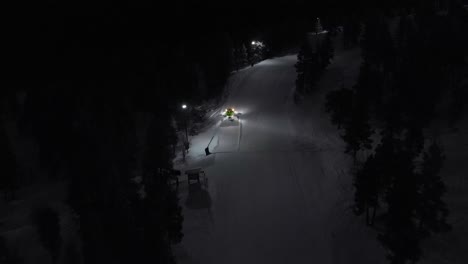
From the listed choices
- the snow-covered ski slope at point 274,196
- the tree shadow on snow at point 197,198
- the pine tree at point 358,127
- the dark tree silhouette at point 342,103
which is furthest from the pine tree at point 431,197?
the tree shadow on snow at point 197,198

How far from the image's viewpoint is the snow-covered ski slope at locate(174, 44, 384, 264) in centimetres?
2953

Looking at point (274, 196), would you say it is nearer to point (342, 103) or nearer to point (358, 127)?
point (358, 127)

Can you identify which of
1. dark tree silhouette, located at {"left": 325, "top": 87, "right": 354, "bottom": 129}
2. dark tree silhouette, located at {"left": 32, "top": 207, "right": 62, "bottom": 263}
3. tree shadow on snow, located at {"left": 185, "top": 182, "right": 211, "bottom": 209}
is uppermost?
dark tree silhouette, located at {"left": 325, "top": 87, "right": 354, "bottom": 129}

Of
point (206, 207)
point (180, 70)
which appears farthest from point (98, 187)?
point (180, 70)

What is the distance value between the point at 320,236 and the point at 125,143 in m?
34.6

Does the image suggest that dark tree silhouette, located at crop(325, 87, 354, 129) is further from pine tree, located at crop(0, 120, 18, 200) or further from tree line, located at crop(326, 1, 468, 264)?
pine tree, located at crop(0, 120, 18, 200)

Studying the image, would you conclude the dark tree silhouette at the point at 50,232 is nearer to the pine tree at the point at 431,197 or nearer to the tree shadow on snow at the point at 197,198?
the tree shadow on snow at the point at 197,198

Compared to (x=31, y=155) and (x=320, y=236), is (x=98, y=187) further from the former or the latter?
(x=31, y=155)

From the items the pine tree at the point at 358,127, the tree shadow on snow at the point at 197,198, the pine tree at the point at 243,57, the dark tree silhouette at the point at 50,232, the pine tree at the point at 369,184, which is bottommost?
the dark tree silhouette at the point at 50,232

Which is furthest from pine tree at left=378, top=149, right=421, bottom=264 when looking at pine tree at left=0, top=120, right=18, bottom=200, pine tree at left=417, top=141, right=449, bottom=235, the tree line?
pine tree at left=0, top=120, right=18, bottom=200

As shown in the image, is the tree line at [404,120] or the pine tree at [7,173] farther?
the pine tree at [7,173]

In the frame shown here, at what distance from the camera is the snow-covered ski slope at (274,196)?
96.9 feet

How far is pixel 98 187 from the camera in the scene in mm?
37406

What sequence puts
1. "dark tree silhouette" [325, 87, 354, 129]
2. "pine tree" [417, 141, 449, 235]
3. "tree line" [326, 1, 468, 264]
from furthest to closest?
"dark tree silhouette" [325, 87, 354, 129] → "pine tree" [417, 141, 449, 235] → "tree line" [326, 1, 468, 264]
